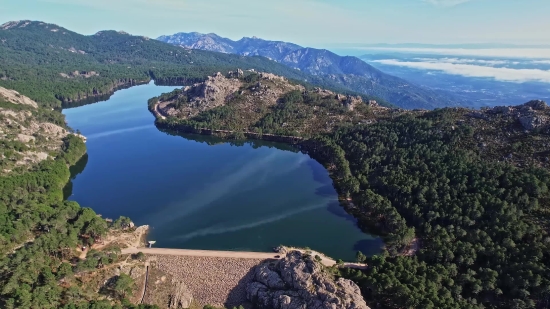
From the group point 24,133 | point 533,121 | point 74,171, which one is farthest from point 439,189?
point 24,133

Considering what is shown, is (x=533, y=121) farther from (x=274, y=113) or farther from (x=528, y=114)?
(x=274, y=113)

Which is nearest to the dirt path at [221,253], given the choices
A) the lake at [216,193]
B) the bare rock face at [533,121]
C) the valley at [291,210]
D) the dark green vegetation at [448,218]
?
the valley at [291,210]

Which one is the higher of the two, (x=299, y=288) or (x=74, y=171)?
(x=74, y=171)

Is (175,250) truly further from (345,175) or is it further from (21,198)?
(345,175)

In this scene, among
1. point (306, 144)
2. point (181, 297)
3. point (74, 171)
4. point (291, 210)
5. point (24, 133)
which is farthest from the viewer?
point (306, 144)

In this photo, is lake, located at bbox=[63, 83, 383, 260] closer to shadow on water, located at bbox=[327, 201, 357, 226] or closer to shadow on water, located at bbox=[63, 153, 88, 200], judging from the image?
shadow on water, located at bbox=[327, 201, 357, 226]

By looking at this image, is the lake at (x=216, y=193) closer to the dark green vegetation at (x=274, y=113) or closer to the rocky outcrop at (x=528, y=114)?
the dark green vegetation at (x=274, y=113)
